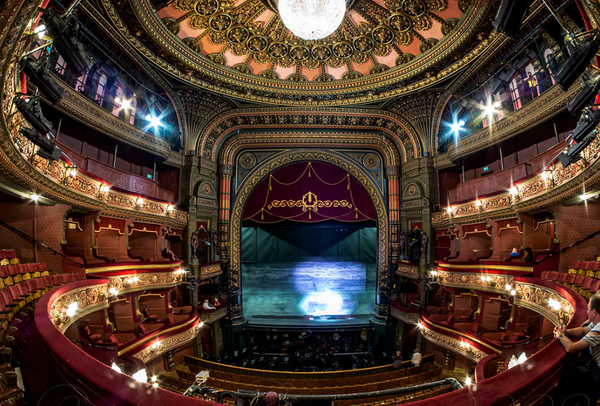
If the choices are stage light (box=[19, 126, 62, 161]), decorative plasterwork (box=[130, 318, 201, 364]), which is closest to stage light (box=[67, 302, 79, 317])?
stage light (box=[19, 126, 62, 161])

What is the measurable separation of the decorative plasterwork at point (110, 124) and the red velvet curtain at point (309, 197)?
475cm

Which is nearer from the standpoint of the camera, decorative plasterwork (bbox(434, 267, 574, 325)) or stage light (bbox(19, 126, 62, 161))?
stage light (bbox(19, 126, 62, 161))

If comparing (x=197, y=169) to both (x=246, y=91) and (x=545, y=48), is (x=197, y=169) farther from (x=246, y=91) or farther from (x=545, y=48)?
(x=545, y=48)

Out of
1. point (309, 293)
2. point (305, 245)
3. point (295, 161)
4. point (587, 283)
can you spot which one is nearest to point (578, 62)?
point (587, 283)

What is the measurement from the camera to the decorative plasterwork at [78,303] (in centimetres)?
472

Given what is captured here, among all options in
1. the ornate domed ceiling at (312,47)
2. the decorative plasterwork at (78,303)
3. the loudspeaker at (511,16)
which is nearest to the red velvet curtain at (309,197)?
the ornate domed ceiling at (312,47)

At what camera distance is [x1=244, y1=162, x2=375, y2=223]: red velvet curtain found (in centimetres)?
1509

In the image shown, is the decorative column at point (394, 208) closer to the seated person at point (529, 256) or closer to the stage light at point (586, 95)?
the seated person at point (529, 256)

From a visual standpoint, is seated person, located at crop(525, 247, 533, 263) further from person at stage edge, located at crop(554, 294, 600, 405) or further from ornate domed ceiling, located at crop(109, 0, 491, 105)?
person at stage edge, located at crop(554, 294, 600, 405)

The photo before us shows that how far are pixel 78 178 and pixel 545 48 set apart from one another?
1427 centimetres

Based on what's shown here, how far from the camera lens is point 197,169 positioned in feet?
43.4

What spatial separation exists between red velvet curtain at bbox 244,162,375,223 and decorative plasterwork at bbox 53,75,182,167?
4753mm

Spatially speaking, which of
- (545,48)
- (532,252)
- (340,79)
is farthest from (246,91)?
(532,252)

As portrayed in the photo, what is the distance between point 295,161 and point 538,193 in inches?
415
